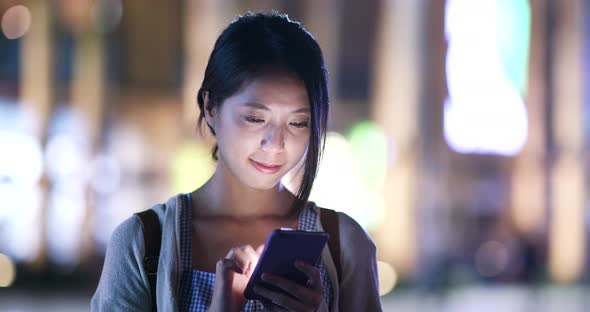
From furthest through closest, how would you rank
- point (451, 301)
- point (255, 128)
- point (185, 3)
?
point (185, 3) < point (451, 301) < point (255, 128)

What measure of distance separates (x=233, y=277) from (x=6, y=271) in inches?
438

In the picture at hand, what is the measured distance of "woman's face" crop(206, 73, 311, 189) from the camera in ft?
5.55

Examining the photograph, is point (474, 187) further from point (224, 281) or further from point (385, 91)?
point (224, 281)

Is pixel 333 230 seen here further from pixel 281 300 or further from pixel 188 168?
pixel 188 168

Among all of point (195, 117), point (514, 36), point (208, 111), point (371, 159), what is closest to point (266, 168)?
point (208, 111)

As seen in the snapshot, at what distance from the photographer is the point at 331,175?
12844 millimetres

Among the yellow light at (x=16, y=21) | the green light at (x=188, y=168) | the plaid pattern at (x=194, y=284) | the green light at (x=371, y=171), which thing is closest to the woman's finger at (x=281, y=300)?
the plaid pattern at (x=194, y=284)

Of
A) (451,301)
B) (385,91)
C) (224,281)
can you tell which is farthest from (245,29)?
(385,91)

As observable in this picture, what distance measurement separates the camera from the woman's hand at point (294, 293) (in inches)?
62.1

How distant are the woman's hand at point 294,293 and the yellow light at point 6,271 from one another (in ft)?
35.0

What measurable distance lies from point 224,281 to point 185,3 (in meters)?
12.0

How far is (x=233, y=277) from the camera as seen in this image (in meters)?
1.60

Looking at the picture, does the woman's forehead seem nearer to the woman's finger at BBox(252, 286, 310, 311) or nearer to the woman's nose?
the woman's nose

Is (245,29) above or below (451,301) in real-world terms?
above
